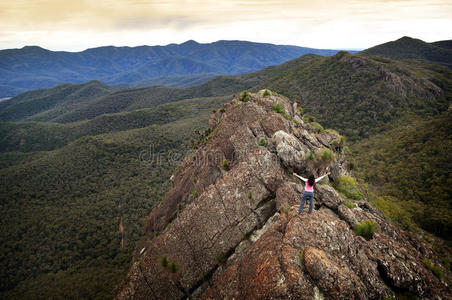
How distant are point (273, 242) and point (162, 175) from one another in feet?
320

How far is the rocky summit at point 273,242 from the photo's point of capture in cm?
981

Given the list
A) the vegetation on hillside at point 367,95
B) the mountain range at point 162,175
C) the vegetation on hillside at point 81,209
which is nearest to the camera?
the mountain range at point 162,175

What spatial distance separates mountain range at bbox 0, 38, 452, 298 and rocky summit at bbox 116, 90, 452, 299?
0.99 m

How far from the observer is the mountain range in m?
43.9

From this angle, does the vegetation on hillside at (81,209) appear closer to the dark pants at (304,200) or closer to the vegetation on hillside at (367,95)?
the dark pants at (304,200)

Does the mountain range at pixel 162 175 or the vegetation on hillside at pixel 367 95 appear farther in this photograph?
the vegetation on hillside at pixel 367 95

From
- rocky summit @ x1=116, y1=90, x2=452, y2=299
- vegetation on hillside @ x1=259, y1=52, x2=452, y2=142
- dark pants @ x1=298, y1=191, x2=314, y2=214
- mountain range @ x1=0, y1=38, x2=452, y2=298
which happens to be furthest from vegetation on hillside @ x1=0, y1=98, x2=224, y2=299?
vegetation on hillside @ x1=259, y1=52, x2=452, y2=142

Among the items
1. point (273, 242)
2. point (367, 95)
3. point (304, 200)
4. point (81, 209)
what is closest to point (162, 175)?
point (81, 209)

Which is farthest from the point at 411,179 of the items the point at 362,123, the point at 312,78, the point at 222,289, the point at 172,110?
the point at 172,110

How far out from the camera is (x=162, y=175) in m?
102

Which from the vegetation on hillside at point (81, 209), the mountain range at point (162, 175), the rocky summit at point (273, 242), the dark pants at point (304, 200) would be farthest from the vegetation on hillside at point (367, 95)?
the dark pants at point (304, 200)

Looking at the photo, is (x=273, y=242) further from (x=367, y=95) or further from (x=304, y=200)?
(x=367, y=95)

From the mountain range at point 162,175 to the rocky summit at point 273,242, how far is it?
0.99m

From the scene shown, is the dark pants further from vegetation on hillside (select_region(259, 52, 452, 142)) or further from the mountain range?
vegetation on hillside (select_region(259, 52, 452, 142))
